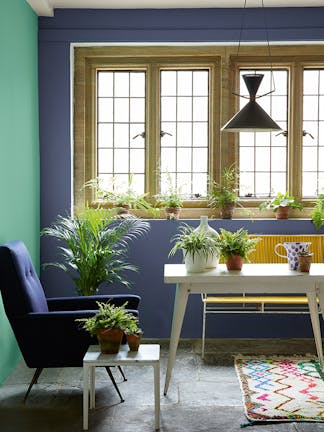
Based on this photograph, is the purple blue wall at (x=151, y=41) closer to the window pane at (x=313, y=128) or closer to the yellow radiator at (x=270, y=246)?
the yellow radiator at (x=270, y=246)

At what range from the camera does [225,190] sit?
7.10 metres

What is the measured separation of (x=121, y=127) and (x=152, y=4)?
1.26 metres

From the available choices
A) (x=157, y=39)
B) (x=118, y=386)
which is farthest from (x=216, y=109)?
(x=118, y=386)

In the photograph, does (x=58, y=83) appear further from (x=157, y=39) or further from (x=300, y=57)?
(x=300, y=57)

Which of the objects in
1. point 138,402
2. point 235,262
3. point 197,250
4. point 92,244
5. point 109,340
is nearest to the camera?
point 109,340

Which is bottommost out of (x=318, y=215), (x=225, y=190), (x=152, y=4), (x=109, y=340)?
(x=109, y=340)

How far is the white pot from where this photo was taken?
525cm

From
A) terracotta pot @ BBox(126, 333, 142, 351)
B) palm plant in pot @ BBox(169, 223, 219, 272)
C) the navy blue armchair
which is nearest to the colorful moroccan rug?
terracotta pot @ BBox(126, 333, 142, 351)

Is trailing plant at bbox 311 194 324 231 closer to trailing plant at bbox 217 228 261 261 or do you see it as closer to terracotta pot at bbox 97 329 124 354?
trailing plant at bbox 217 228 261 261

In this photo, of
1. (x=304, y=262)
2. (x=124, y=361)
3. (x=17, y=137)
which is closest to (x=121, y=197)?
(x=17, y=137)

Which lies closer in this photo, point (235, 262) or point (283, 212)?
point (235, 262)

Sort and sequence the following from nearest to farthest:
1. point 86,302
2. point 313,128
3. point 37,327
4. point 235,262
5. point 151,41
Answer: point 37,327 → point 235,262 → point 86,302 → point 151,41 → point 313,128

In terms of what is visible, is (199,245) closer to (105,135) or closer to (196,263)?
(196,263)

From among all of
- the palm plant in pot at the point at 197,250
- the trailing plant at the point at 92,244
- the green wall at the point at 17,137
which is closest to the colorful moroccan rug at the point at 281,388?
the palm plant in pot at the point at 197,250
